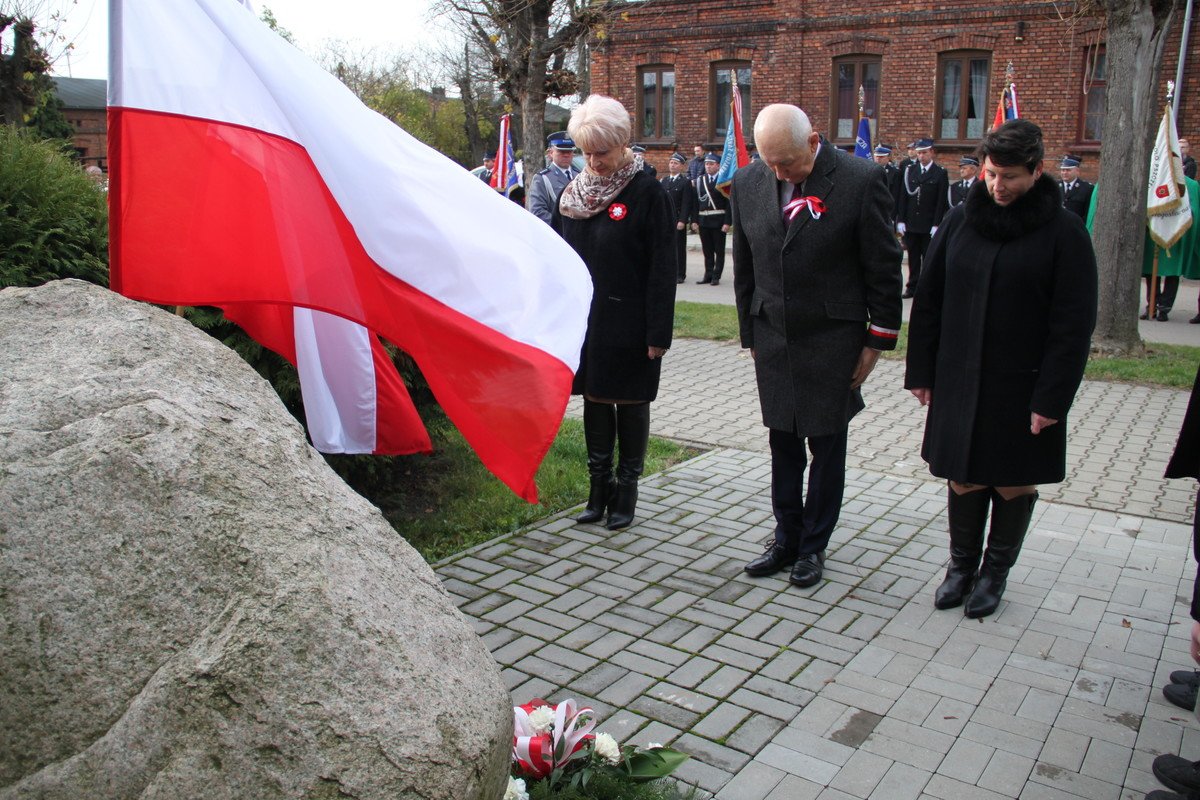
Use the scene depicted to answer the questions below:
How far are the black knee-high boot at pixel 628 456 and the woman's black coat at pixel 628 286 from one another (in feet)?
0.46

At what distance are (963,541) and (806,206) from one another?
154 centimetres

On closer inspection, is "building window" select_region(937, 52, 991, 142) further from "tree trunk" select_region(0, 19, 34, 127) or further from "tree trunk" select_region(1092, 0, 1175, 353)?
"tree trunk" select_region(0, 19, 34, 127)

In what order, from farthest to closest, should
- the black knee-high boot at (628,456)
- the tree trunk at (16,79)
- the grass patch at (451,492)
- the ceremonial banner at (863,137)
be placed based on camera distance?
the ceremonial banner at (863,137) → the tree trunk at (16,79) → the grass patch at (451,492) → the black knee-high boot at (628,456)

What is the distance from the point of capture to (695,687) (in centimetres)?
380

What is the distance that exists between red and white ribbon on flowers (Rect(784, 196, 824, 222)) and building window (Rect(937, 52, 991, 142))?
2110 centimetres

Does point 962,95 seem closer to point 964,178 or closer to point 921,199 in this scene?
point 921,199

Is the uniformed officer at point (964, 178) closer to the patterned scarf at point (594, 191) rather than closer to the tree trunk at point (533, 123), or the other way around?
the tree trunk at point (533, 123)

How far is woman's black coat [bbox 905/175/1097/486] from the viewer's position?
399 cm

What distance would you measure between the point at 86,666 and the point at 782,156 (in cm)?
323

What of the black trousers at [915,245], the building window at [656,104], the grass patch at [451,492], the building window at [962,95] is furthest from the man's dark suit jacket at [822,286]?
the building window at [656,104]

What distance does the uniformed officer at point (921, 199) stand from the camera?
53.1ft


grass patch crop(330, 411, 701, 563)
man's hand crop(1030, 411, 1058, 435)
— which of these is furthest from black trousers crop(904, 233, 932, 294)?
man's hand crop(1030, 411, 1058, 435)

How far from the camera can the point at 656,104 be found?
2784 cm

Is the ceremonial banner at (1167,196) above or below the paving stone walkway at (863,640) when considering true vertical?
above
